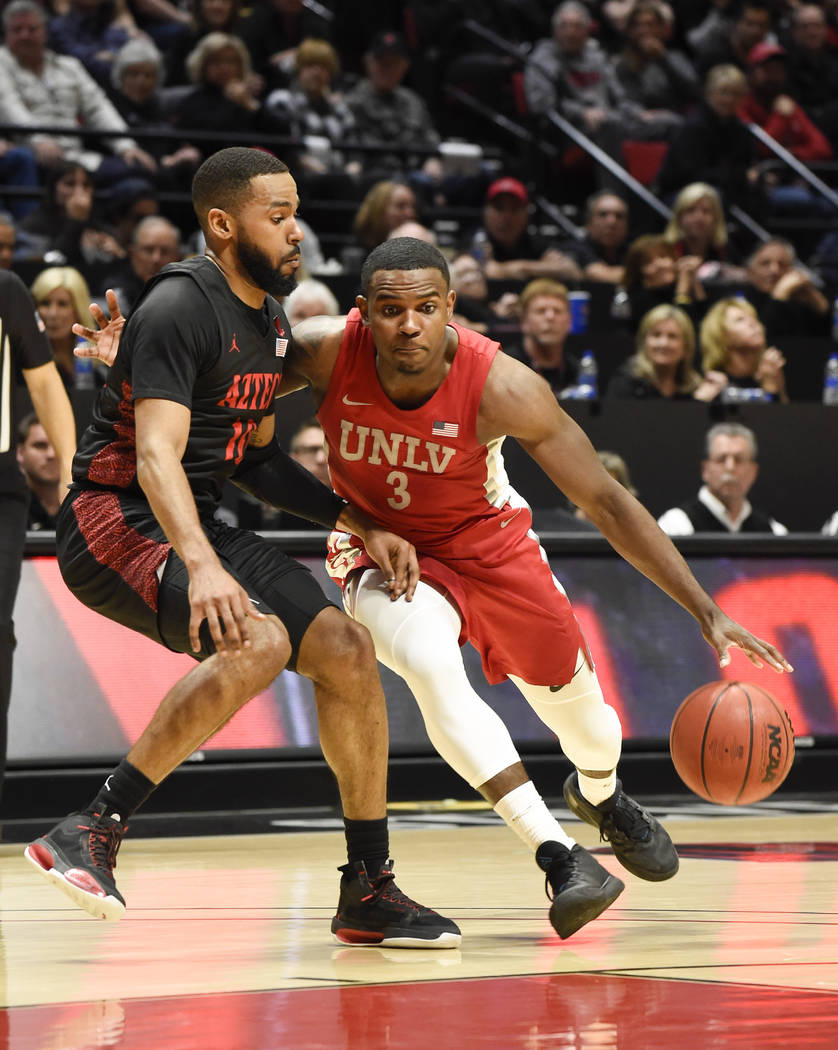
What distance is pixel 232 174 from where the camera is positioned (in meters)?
4.00

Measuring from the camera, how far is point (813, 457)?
8992 millimetres

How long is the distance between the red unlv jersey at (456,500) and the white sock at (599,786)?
312mm

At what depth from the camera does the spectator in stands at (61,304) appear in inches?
310

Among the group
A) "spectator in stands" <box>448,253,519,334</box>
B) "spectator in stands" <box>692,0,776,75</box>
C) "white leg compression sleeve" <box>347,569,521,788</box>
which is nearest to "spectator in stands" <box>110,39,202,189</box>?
"spectator in stands" <box>448,253,519,334</box>

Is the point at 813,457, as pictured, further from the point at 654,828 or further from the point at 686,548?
the point at 654,828

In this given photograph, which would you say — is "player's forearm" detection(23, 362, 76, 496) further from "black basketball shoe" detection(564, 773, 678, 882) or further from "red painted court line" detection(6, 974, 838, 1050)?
"red painted court line" detection(6, 974, 838, 1050)

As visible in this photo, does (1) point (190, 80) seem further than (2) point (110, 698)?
Yes

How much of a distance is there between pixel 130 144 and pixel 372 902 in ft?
24.5

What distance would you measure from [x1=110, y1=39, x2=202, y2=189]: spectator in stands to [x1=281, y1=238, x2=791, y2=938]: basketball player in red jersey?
6598 millimetres

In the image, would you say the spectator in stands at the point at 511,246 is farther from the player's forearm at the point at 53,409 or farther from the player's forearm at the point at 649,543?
the player's forearm at the point at 649,543

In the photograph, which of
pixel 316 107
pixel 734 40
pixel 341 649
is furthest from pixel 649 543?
pixel 734 40

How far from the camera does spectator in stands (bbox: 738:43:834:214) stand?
13.5 meters

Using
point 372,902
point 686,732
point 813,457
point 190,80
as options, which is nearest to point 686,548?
point 813,457

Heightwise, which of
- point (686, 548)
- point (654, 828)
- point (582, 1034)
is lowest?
point (686, 548)
